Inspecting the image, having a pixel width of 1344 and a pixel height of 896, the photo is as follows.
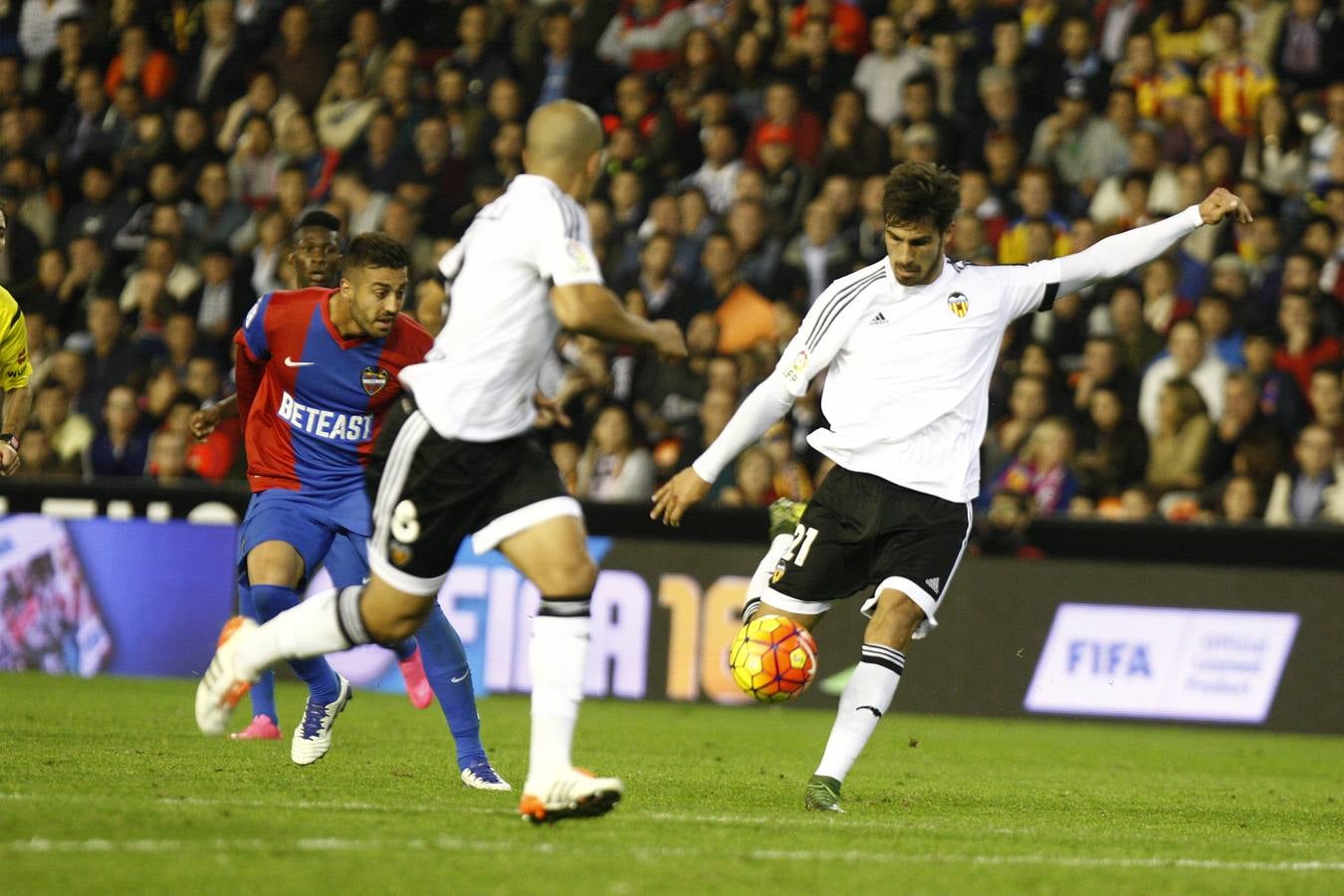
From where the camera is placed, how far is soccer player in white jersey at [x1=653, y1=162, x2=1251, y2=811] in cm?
792

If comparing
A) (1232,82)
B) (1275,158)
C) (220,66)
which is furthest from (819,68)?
(220,66)

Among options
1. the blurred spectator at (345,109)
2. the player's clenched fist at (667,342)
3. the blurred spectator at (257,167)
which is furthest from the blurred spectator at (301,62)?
the player's clenched fist at (667,342)

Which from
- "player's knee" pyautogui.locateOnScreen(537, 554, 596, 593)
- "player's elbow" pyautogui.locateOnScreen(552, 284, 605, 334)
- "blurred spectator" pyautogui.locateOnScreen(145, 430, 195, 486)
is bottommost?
"blurred spectator" pyautogui.locateOnScreen(145, 430, 195, 486)

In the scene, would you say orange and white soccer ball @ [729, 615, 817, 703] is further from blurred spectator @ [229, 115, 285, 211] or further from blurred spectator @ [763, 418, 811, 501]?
blurred spectator @ [229, 115, 285, 211]

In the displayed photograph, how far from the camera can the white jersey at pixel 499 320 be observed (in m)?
6.65

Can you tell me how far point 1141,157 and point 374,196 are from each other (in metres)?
7.16

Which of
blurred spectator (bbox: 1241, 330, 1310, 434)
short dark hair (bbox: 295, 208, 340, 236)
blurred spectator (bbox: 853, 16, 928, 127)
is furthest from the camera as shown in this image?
blurred spectator (bbox: 853, 16, 928, 127)

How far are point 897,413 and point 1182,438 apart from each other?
7.44 metres

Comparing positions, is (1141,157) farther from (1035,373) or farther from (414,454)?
(414,454)

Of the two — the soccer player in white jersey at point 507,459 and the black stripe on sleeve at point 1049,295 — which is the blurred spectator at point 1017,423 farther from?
the soccer player in white jersey at point 507,459

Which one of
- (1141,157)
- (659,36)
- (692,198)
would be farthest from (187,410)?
(1141,157)

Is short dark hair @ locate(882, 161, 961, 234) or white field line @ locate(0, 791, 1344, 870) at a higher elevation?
short dark hair @ locate(882, 161, 961, 234)

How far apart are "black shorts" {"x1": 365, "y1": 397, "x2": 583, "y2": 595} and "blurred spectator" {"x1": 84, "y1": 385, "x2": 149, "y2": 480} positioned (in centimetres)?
1036

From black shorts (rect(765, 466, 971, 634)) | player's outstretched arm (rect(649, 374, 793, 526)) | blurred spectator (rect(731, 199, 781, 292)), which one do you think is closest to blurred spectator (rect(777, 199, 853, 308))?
blurred spectator (rect(731, 199, 781, 292))
